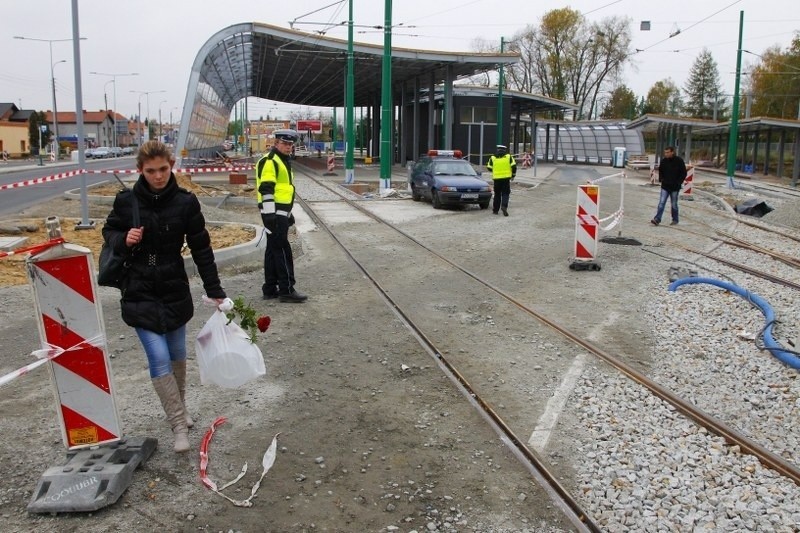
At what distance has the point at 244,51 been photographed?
40219 millimetres

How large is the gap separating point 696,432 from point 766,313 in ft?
11.2

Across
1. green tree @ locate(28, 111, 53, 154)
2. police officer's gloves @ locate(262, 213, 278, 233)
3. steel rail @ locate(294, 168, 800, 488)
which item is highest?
green tree @ locate(28, 111, 53, 154)

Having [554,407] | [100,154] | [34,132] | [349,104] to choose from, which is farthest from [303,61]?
[34,132]

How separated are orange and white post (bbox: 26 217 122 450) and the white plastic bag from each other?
57cm

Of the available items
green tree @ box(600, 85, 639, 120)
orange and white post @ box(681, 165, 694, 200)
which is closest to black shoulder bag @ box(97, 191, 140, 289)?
orange and white post @ box(681, 165, 694, 200)

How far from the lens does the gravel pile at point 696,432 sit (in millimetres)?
3822

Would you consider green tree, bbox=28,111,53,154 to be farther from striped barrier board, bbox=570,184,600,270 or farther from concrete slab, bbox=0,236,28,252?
striped barrier board, bbox=570,184,600,270

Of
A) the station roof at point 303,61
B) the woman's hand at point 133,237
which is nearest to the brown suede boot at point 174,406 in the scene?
the woman's hand at point 133,237

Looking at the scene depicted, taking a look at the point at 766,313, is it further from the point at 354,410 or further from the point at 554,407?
the point at 354,410

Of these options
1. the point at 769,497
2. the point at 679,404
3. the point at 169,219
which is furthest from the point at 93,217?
the point at 769,497

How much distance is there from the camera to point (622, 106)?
89.9m

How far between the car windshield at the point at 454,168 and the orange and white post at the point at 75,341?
17.3 metres

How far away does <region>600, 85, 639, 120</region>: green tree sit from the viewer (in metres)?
87.0

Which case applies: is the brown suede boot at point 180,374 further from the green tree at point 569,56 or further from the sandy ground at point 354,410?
the green tree at point 569,56
